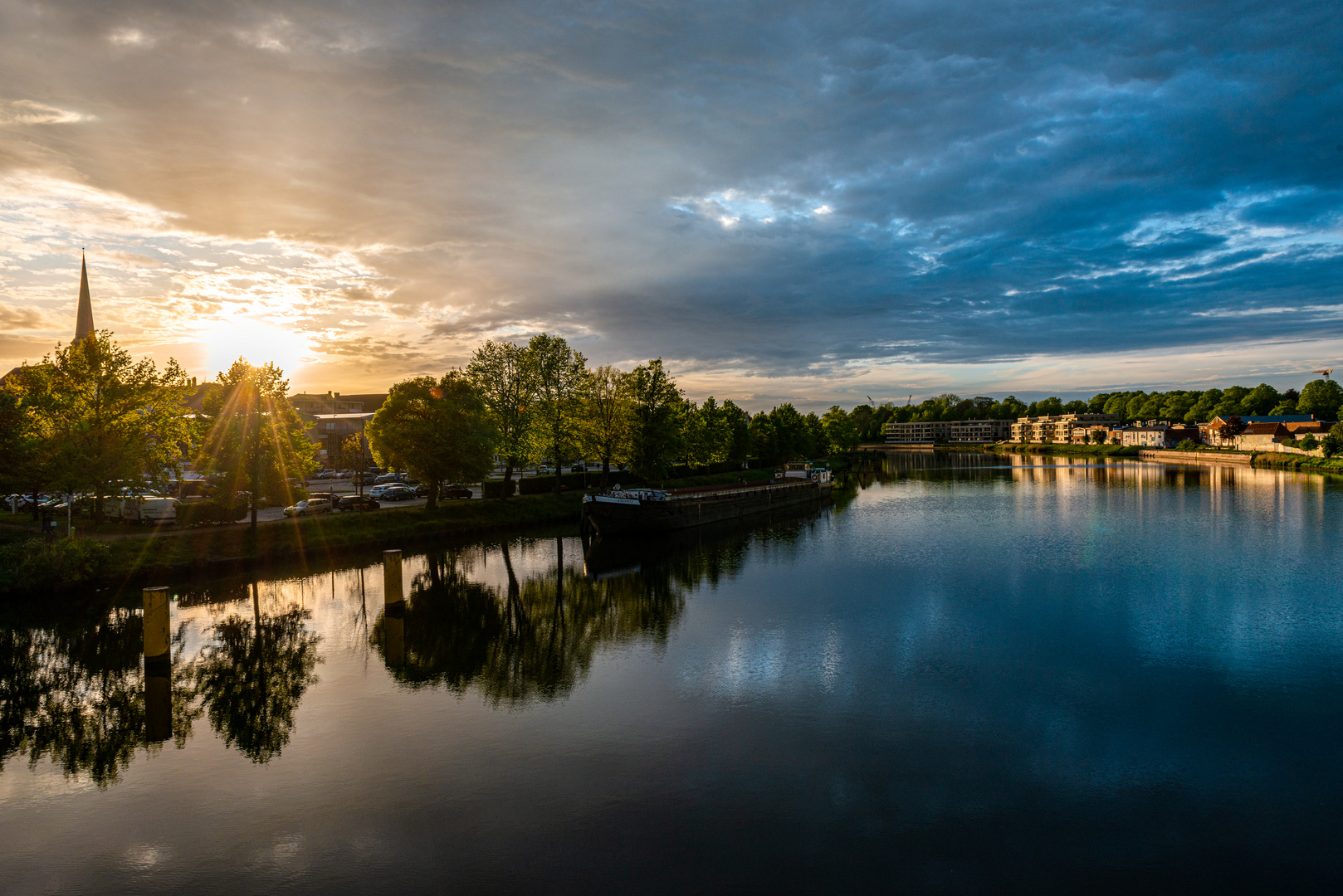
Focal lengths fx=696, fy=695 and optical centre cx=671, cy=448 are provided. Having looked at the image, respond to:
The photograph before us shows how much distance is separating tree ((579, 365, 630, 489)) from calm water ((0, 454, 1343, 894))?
3728 centimetres

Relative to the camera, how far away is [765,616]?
29.8 meters

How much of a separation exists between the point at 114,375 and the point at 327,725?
1338 inches

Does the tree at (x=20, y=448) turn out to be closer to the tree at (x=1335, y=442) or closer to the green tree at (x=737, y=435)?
the green tree at (x=737, y=435)

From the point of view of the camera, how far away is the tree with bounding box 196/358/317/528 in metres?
42.4

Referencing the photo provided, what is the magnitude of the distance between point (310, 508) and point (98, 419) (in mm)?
17258

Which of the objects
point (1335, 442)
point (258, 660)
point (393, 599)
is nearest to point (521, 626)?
point (393, 599)

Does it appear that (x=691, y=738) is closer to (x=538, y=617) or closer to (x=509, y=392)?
(x=538, y=617)

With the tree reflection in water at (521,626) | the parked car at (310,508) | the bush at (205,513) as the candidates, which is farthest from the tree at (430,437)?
the tree reflection in water at (521,626)

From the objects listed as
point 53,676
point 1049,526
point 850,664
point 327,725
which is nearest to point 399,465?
point 53,676

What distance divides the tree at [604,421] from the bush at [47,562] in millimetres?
42836

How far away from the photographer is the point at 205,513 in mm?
44969

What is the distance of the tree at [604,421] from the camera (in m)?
73.0

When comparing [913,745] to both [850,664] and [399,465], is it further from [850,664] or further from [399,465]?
[399,465]

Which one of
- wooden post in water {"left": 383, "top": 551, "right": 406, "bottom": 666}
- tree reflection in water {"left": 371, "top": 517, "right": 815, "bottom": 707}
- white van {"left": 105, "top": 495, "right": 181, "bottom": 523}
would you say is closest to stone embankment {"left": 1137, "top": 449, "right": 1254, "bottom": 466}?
tree reflection in water {"left": 371, "top": 517, "right": 815, "bottom": 707}
